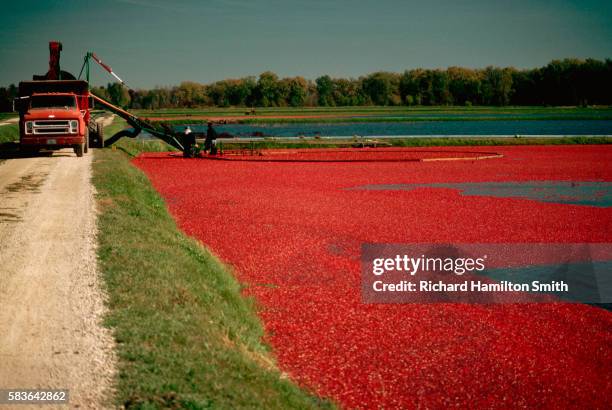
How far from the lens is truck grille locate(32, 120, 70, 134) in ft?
96.5

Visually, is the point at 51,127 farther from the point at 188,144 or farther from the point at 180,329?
the point at 180,329

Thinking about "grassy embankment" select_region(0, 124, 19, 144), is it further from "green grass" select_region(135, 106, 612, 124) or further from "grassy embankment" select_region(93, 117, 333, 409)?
"green grass" select_region(135, 106, 612, 124)

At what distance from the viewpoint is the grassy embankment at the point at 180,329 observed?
6656mm

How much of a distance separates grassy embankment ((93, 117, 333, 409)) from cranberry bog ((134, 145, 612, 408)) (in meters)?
0.68

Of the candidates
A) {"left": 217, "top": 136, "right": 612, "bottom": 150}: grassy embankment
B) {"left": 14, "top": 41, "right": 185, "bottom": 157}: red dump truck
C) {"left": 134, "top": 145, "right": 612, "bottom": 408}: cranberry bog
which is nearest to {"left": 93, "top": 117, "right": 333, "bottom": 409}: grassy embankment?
{"left": 134, "top": 145, "right": 612, "bottom": 408}: cranberry bog

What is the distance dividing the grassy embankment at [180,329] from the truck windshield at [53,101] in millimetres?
18295

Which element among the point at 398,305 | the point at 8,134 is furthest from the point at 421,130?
the point at 398,305

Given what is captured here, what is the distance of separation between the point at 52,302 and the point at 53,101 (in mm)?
24303

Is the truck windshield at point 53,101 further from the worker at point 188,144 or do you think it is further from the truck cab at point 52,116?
the worker at point 188,144

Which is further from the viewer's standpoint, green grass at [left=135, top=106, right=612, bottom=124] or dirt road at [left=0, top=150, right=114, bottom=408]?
green grass at [left=135, top=106, right=612, bottom=124]

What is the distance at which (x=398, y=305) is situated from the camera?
11.6 metres

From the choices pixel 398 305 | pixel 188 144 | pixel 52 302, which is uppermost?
pixel 188 144

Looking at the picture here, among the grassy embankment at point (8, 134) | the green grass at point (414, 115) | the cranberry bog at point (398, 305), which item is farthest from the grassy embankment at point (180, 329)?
the green grass at point (414, 115)

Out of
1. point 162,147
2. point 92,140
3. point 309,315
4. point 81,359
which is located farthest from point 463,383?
point 162,147
